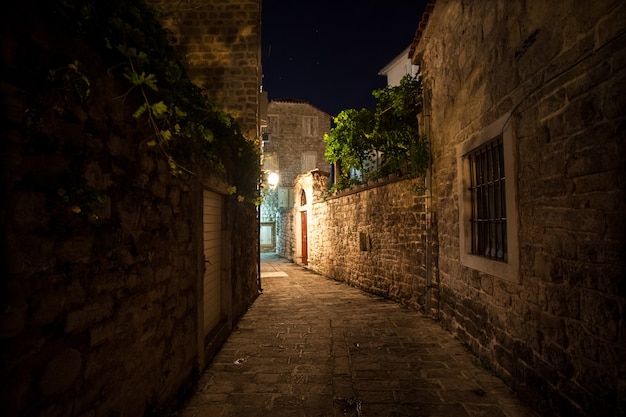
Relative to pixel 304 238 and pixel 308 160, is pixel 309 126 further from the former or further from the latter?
pixel 304 238

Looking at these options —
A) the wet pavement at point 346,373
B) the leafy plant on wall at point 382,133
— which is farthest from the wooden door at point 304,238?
the wet pavement at point 346,373

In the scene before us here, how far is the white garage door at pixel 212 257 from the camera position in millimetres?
4676

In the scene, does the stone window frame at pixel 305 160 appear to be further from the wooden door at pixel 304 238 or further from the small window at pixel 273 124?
the wooden door at pixel 304 238

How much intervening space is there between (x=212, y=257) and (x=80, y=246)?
3.21 metres

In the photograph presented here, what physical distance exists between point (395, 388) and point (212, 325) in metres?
2.77

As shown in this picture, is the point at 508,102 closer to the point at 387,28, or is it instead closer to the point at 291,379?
the point at 291,379

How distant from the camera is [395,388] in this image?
Answer: 3.49 meters

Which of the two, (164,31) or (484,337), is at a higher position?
(164,31)

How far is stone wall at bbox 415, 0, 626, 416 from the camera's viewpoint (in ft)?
7.53

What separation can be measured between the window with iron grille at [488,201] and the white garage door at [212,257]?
12.4 feet

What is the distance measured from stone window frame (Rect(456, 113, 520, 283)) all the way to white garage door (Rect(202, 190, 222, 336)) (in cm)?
363

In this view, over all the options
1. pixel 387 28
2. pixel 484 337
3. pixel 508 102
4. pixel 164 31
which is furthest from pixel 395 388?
pixel 387 28

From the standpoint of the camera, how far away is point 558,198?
2828 millimetres

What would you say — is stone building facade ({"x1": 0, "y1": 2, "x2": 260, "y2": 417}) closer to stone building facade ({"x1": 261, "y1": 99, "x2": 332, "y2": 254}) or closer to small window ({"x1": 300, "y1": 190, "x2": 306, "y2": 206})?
small window ({"x1": 300, "y1": 190, "x2": 306, "y2": 206})
